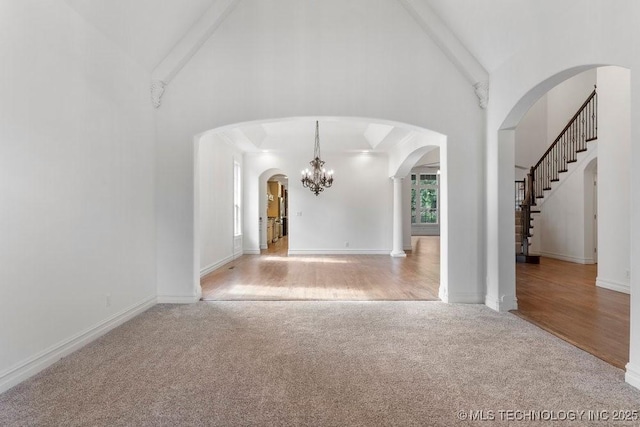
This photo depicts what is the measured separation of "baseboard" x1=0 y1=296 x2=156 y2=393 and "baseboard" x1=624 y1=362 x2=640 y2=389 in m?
4.33

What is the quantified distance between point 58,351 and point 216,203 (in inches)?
202

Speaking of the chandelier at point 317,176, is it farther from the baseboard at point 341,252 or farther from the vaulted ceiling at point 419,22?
the vaulted ceiling at point 419,22

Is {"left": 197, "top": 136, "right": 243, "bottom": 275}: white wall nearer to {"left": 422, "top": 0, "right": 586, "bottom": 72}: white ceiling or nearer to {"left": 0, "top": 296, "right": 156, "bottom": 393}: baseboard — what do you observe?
{"left": 0, "top": 296, "right": 156, "bottom": 393}: baseboard

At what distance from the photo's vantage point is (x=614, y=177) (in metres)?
5.71

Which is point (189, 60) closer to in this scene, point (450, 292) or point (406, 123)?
point (406, 123)

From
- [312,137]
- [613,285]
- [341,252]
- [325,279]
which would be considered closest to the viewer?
[613,285]

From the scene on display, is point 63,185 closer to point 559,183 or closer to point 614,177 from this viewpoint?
point 614,177

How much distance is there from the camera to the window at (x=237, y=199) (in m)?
9.66

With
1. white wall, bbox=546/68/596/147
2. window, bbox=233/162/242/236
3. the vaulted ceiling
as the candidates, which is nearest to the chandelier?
window, bbox=233/162/242/236

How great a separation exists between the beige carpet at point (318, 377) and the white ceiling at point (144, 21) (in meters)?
3.07

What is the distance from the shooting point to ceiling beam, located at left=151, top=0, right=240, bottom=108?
179 inches

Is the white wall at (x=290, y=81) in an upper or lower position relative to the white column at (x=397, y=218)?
upper

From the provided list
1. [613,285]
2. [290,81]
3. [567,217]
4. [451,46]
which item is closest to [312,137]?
[290,81]

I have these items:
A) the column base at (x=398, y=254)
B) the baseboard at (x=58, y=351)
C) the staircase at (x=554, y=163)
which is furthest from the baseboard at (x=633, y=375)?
the column base at (x=398, y=254)
